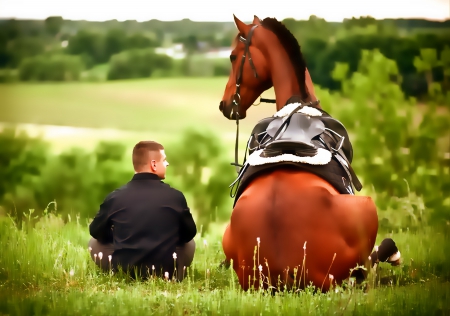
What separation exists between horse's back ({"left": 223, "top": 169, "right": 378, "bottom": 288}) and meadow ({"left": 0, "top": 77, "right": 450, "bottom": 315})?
0.55ft

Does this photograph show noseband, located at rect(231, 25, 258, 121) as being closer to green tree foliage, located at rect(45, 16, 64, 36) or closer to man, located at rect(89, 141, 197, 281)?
man, located at rect(89, 141, 197, 281)

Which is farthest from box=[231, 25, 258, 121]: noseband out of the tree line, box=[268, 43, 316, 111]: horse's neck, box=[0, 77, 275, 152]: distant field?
the tree line

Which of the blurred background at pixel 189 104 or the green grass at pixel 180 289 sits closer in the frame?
the green grass at pixel 180 289

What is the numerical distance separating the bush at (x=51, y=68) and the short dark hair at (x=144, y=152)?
6.07 feet

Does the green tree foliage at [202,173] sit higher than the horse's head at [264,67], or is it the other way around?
the horse's head at [264,67]

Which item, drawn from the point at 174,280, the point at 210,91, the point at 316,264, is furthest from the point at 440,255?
the point at 210,91

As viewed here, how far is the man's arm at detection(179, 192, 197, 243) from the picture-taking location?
162 inches

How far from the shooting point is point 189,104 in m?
5.96

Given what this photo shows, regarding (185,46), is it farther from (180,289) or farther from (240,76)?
(180,289)

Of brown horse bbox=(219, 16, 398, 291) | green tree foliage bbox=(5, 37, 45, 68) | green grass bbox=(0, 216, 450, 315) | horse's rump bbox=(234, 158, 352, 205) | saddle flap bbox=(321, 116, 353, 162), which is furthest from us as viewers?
green tree foliage bbox=(5, 37, 45, 68)

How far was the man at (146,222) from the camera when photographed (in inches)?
159

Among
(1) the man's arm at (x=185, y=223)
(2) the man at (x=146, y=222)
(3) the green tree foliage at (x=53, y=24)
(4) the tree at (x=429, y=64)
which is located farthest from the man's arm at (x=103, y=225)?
(4) the tree at (x=429, y=64)

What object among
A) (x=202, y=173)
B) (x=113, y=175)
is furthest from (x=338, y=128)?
(x=113, y=175)

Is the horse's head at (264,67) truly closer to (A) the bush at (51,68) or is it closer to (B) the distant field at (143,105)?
(B) the distant field at (143,105)
